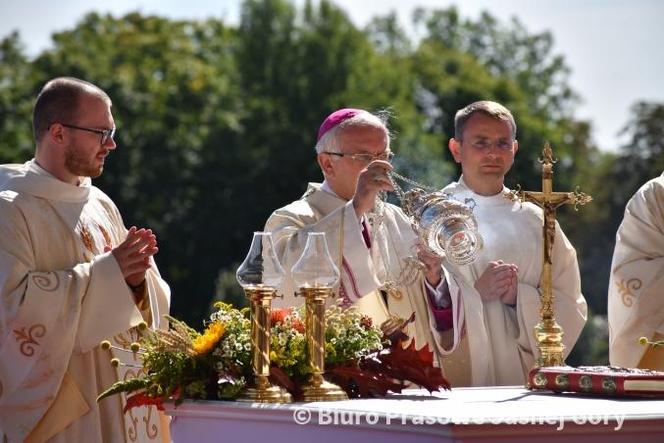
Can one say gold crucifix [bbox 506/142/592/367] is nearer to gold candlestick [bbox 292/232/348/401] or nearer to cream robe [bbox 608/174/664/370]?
gold candlestick [bbox 292/232/348/401]

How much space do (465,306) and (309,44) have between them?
131 feet

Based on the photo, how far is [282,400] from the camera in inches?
232

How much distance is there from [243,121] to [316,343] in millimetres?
40213

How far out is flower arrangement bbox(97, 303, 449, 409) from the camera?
607cm

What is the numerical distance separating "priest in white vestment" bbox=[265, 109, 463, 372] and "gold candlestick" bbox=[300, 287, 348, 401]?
127 centimetres

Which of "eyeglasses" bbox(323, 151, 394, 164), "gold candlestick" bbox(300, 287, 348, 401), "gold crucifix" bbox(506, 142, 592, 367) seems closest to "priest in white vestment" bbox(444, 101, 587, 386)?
"eyeglasses" bbox(323, 151, 394, 164)

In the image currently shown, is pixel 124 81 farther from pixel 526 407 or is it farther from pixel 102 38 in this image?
pixel 526 407

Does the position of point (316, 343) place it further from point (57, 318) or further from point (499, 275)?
point (499, 275)

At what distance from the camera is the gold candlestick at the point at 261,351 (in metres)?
5.90

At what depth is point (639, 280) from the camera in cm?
878

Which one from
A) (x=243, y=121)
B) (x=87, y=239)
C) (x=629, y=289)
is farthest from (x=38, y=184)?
(x=243, y=121)

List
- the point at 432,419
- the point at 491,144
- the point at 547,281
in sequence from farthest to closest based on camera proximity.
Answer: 1. the point at 491,144
2. the point at 547,281
3. the point at 432,419

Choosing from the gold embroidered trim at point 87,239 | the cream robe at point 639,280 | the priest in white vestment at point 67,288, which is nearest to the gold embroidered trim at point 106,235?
the priest in white vestment at point 67,288

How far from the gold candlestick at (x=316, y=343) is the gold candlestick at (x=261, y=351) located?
108mm
